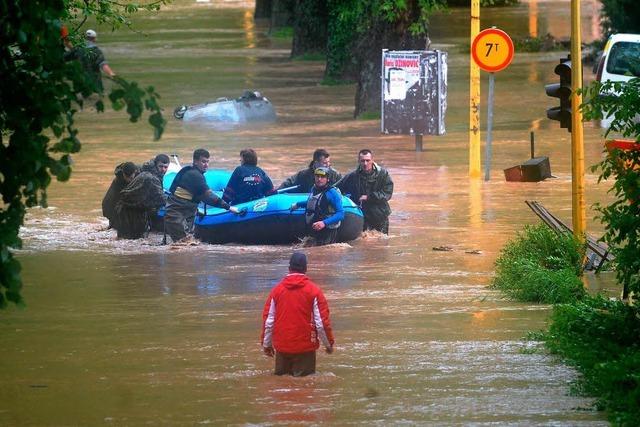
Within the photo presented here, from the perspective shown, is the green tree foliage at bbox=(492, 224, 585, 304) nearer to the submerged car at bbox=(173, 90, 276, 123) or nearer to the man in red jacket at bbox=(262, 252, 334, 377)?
the man in red jacket at bbox=(262, 252, 334, 377)

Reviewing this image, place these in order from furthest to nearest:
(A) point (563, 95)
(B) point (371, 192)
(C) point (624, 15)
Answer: (C) point (624, 15) → (B) point (371, 192) → (A) point (563, 95)

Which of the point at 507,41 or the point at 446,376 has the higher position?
the point at 507,41

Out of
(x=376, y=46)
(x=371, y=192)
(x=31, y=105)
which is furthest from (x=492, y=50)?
(x=31, y=105)

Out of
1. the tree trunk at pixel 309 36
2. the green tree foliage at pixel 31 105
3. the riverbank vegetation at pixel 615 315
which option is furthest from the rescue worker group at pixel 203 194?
the tree trunk at pixel 309 36

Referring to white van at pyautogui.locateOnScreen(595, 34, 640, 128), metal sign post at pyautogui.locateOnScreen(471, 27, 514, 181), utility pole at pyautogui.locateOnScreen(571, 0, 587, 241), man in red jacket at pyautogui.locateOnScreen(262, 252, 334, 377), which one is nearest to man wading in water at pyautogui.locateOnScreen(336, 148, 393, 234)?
metal sign post at pyautogui.locateOnScreen(471, 27, 514, 181)

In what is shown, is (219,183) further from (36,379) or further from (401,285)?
(36,379)

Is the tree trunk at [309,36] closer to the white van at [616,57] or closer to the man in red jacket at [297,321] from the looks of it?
the white van at [616,57]

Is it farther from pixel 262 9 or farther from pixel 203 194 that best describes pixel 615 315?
pixel 262 9

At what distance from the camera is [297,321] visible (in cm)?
1220

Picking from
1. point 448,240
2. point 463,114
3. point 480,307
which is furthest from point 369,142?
point 480,307

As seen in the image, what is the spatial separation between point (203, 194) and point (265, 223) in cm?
97

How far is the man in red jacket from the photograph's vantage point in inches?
479

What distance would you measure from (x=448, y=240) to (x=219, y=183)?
4131 mm

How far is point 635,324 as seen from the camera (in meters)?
12.9
